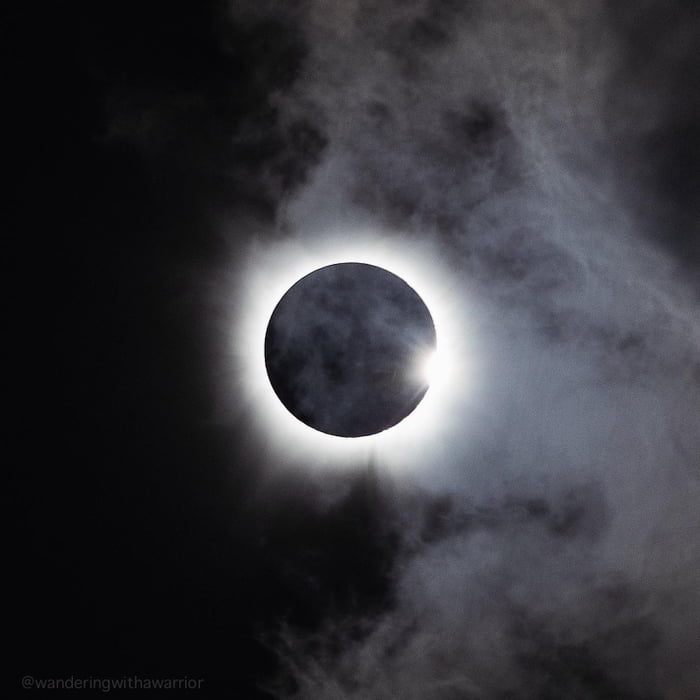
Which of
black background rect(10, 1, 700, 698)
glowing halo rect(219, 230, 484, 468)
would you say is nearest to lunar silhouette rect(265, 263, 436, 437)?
glowing halo rect(219, 230, 484, 468)

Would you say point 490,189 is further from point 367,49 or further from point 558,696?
point 558,696

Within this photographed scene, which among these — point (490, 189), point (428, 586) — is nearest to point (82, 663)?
point (428, 586)

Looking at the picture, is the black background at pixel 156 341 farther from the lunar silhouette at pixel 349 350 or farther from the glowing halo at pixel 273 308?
the lunar silhouette at pixel 349 350

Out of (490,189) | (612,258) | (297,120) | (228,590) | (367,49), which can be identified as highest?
(367,49)

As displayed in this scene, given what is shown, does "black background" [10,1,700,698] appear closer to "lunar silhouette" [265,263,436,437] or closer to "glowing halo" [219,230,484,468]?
"glowing halo" [219,230,484,468]

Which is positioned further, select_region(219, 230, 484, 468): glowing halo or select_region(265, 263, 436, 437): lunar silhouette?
select_region(219, 230, 484, 468): glowing halo

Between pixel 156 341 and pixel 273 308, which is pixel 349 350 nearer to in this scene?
pixel 273 308

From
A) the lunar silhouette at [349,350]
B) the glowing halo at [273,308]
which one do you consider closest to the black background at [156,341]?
the glowing halo at [273,308]
